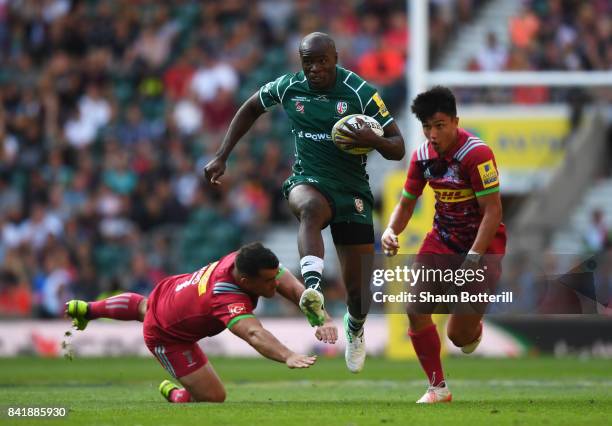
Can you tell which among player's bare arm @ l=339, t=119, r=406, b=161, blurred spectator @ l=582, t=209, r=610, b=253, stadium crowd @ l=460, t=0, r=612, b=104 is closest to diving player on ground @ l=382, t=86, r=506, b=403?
player's bare arm @ l=339, t=119, r=406, b=161

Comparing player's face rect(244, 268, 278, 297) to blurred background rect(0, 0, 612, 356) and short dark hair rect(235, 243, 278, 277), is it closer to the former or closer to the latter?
short dark hair rect(235, 243, 278, 277)

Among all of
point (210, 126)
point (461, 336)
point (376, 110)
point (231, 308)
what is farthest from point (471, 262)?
point (210, 126)

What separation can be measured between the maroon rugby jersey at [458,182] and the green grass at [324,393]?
149 cm

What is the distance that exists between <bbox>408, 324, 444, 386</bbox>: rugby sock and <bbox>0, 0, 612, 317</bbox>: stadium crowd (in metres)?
10.9

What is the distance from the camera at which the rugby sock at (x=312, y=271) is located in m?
10.5

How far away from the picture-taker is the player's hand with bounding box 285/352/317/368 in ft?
31.0

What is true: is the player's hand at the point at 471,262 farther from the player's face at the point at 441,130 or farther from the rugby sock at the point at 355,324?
the rugby sock at the point at 355,324

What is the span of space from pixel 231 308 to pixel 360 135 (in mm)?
1799

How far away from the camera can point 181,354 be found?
11602 millimetres

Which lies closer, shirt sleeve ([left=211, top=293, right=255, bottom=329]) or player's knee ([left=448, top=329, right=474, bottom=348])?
shirt sleeve ([left=211, top=293, right=255, bottom=329])

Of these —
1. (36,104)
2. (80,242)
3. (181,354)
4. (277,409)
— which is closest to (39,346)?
(80,242)

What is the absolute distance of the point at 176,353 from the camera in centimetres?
1160

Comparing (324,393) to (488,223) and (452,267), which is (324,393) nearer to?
(452,267)

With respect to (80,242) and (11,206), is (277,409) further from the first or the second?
(11,206)
